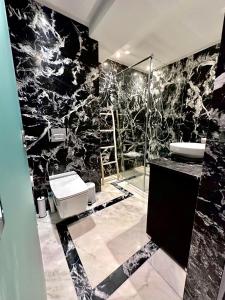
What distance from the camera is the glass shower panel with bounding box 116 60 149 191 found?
2951 millimetres

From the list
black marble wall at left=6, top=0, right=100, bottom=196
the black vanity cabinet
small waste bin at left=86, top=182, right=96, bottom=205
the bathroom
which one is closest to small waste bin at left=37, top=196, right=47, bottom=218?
the bathroom

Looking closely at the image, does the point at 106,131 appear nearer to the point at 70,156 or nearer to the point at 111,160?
the point at 111,160

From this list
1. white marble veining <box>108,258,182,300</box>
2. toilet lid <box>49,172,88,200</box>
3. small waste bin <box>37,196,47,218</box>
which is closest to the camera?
white marble veining <box>108,258,182,300</box>

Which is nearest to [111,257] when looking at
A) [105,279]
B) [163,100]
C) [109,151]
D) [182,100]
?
[105,279]

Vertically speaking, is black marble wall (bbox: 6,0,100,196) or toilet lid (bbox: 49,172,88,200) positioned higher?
black marble wall (bbox: 6,0,100,196)

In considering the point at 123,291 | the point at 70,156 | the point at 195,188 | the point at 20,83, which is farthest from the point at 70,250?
the point at 20,83

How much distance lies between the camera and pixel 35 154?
6.38 feet

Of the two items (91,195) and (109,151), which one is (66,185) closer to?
(91,195)

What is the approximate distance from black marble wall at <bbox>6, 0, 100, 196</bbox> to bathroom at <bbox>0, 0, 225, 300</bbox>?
0.04ft

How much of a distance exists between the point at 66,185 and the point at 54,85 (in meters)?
1.34

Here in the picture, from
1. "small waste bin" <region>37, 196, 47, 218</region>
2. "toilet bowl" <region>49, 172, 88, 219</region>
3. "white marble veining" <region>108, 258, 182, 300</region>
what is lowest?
"white marble veining" <region>108, 258, 182, 300</region>

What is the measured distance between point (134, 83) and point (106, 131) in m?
1.19

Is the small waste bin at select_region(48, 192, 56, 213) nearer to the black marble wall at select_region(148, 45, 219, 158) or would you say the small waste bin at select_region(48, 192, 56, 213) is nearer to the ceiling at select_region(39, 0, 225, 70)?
the black marble wall at select_region(148, 45, 219, 158)

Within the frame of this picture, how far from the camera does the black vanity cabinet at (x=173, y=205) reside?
1.16m
